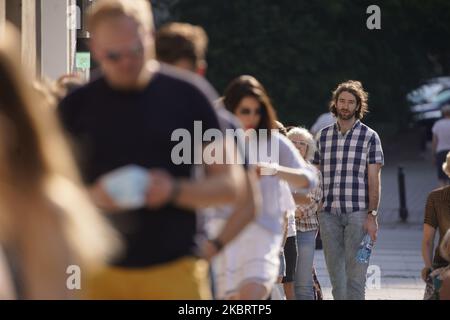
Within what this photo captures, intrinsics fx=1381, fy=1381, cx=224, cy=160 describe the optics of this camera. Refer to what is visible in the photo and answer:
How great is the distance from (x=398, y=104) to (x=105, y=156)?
29643 millimetres

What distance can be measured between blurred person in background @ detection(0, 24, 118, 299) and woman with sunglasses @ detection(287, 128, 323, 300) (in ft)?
22.2

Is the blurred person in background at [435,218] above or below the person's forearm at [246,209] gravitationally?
below

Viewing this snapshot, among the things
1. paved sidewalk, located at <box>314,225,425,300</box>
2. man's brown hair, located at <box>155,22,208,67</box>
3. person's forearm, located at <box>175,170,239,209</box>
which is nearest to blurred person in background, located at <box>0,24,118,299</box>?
person's forearm, located at <box>175,170,239,209</box>

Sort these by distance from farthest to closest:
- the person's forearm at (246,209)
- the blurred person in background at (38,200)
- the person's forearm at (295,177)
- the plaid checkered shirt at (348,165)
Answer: the plaid checkered shirt at (348,165) < the person's forearm at (295,177) < the person's forearm at (246,209) < the blurred person in background at (38,200)

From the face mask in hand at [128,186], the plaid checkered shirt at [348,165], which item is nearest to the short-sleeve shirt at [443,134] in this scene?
the plaid checkered shirt at [348,165]

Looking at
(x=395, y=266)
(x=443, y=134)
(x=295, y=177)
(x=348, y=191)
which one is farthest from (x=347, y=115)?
(x=443, y=134)

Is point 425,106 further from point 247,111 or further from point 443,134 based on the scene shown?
point 247,111

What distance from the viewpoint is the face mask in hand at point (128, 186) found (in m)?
4.38

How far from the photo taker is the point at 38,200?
11.0 feet

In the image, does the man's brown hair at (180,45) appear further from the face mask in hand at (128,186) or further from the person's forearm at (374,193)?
the person's forearm at (374,193)

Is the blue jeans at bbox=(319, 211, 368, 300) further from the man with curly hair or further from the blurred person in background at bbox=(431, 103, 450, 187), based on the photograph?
the blurred person in background at bbox=(431, 103, 450, 187)

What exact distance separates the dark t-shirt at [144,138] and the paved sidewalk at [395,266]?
7.56 metres

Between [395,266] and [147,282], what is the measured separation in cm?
1109
